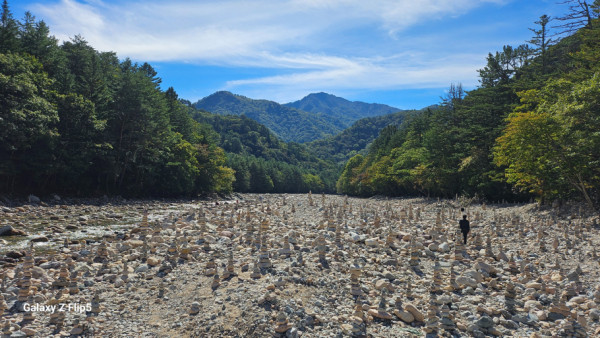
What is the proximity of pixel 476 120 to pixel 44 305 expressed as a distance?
134ft

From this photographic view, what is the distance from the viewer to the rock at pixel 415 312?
6896 millimetres

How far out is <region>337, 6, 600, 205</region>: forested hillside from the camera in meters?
17.6

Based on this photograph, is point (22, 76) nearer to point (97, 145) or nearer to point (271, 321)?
point (97, 145)

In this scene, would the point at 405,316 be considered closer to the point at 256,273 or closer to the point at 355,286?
the point at 355,286

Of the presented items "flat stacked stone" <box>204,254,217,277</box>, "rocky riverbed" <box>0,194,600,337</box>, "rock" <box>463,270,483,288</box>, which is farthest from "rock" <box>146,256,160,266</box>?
"rock" <box>463,270,483,288</box>

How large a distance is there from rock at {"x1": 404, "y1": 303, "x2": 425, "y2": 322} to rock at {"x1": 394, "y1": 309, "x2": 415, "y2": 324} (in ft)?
0.32

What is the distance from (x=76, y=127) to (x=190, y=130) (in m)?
24.9

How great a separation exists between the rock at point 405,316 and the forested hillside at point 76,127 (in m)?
29.7

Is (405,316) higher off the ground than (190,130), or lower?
lower

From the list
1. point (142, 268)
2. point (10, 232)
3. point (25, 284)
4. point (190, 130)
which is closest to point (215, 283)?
point (142, 268)

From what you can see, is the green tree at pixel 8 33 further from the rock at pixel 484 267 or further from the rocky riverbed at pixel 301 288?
the rock at pixel 484 267

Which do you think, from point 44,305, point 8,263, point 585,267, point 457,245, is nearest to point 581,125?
point 585,267

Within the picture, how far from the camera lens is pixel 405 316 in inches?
269

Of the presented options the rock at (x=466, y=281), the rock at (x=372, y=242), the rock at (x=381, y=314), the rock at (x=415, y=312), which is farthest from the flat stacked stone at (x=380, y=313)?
the rock at (x=372, y=242)
